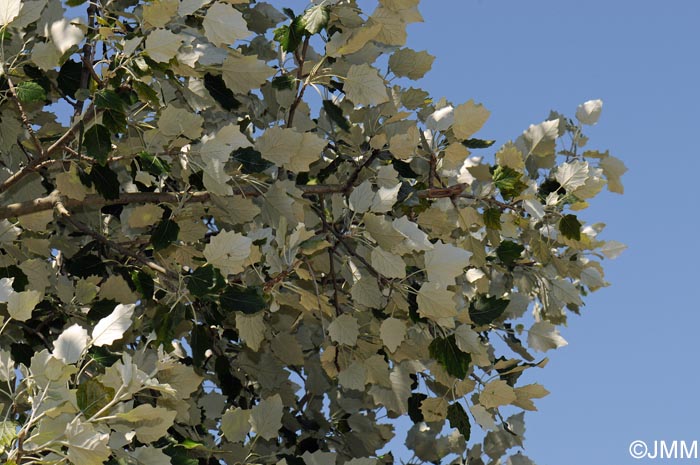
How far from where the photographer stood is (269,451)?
418 cm

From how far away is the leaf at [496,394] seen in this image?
137 inches

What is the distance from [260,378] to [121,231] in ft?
3.05

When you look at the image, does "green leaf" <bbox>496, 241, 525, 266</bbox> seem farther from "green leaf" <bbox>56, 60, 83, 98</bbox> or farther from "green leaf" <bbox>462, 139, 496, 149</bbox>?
"green leaf" <bbox>56, 60, 83, 98</bbox>

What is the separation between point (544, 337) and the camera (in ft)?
13.5

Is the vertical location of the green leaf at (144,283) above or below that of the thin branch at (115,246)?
below

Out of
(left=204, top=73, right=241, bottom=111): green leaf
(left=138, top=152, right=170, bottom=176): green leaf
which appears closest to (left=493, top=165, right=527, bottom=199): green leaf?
(left=204, top=73, right=241, bottom=111): green leaf

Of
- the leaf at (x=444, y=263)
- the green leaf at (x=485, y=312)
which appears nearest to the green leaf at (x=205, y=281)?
the leaf at (x=444, y=263)

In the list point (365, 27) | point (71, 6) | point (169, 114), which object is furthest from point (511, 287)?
point (71, 6)

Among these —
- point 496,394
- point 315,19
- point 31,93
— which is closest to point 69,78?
point 31,93

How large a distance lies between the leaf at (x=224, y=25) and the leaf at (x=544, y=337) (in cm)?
195

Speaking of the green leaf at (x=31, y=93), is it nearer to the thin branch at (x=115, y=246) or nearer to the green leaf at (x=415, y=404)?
the thin branch at (x=115, y=246)

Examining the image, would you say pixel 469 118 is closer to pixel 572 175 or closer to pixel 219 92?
pixel 572 175

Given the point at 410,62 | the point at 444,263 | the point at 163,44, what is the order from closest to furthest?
1. the point at 163,44
2. the point at 444,263
3. the point at 410,62

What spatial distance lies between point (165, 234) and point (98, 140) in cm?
46
